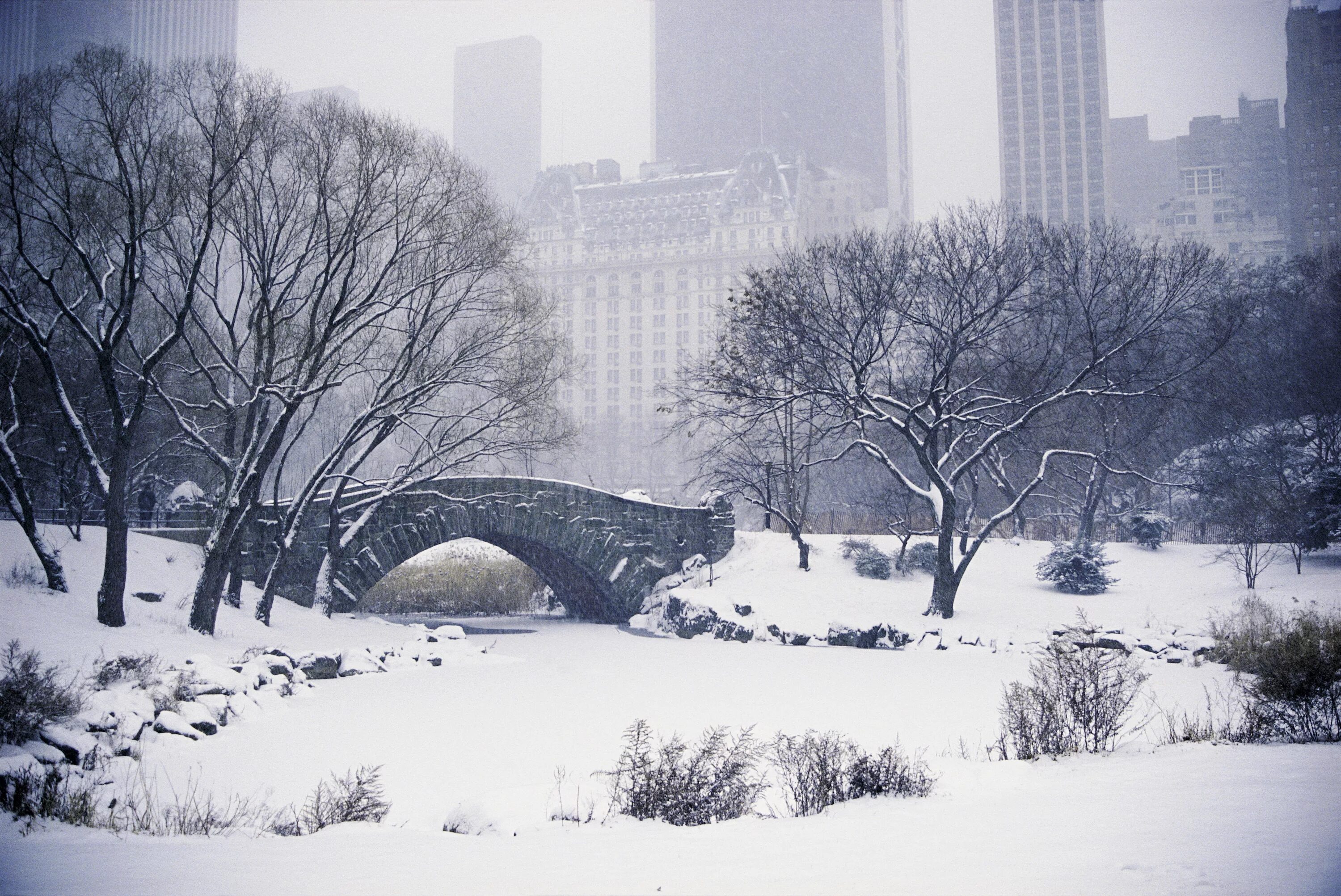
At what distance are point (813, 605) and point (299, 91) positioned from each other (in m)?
13.8

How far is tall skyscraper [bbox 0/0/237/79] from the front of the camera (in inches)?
431

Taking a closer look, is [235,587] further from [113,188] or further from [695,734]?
[695,734]

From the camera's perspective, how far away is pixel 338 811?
5980mm

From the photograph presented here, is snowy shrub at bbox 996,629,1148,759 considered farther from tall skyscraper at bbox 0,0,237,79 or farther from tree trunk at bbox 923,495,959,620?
tall skyscraper at bbox 0,0,237,79

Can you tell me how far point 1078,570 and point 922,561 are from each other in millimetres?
3511

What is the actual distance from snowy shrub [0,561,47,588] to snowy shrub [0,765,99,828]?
772cm

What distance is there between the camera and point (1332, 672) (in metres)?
7.33

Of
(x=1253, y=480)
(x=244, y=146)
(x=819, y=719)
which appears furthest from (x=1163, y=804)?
(x=1253, y=480)

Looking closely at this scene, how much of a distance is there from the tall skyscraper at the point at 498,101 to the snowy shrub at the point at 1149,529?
16502mm

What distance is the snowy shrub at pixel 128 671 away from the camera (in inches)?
391

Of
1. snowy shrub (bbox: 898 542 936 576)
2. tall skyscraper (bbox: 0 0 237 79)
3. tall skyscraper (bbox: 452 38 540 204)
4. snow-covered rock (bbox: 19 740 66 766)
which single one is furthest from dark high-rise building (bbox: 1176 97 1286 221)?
snow-covered rock (bbox: 19 740 66 766)

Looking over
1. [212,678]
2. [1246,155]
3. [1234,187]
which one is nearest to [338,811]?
[212,678]

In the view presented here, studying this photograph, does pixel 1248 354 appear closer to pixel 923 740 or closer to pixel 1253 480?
pixel 1253 480

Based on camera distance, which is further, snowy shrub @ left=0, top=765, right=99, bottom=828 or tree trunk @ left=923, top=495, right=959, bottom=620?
tree trunk @ left=923, top=495, right=959, bottom=620
